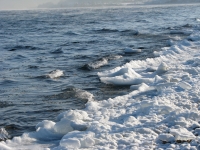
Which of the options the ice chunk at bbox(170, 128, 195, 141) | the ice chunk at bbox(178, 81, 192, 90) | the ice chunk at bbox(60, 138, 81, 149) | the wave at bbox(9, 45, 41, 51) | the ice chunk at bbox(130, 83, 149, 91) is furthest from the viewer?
Answer: the wave at bbox(9, 45, 41, 51)

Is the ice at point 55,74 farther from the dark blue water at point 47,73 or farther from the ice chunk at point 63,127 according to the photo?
the ice chunk at point 63,127

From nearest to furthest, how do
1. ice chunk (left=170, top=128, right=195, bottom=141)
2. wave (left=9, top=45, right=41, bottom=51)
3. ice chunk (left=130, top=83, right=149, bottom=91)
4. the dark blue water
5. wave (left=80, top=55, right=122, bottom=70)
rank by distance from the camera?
ice chunk (left=170, top=128, right=195, bottom=141) < the dark blue water < ice chunk (left=130, top=83, right=149, bottom=91) < wave (left=80, top=55, right=122, bottom=70) < wave (left=9, top=45, right=41, bottom=51)

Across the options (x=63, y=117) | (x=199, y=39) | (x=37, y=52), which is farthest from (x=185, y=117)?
(x=199, y=39)

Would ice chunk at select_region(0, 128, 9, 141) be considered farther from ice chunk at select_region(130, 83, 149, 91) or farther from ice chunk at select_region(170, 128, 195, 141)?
ice chunk at select_region(130, 83, 149, 91)

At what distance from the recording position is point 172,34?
15242mm

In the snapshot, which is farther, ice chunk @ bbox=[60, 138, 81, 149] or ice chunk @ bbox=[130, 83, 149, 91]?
ice chunk @ bbox=[130, 83, 149, 91]

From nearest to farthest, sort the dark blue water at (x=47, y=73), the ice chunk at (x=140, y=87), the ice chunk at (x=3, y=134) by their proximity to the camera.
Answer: the ice chunk at (x=3, y=134) < the dark blue water at (x=47, y=73) < the ice chunk at (x=140, y=87)

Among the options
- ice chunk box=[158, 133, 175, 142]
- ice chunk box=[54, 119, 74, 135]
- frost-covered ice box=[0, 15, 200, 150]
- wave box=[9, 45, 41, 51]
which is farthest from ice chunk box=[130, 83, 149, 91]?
wave box=[9, 45, 41, 51]

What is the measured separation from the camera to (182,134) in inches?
143

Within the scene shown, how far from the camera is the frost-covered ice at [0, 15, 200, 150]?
11.6ft

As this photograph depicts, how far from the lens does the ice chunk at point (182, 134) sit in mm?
3575

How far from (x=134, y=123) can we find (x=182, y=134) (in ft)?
2.13

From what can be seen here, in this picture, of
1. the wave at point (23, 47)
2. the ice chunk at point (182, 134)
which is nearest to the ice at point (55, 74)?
the ice chunk at point (182, 134)

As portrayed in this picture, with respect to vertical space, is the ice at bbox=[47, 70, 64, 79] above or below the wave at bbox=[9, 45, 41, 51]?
above
